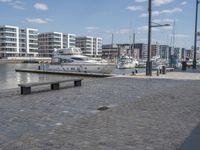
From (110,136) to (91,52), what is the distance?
17345 centimetres

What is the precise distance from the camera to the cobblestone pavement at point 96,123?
17.0ft

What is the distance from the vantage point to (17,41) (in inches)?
5379

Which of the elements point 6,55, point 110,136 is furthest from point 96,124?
point 6,55

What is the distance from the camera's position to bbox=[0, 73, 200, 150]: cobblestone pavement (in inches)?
204

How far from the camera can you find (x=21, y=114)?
768 cm

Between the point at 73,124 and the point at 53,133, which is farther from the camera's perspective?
the point at 73,124

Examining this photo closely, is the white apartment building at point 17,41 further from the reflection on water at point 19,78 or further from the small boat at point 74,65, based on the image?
the reflection on water at point 19,78

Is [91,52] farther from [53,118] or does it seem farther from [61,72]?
[53,118]

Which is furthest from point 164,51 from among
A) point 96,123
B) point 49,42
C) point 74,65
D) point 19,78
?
point 96,123

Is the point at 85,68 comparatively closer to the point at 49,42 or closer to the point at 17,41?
the point at 17,41

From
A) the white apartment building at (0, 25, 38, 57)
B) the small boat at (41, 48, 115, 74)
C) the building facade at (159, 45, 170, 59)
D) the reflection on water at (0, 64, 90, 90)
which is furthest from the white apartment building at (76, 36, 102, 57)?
the reflection on water at (0, 64, 90, 90)

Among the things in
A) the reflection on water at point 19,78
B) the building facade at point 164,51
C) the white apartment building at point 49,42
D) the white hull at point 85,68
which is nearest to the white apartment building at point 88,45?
the white apartment building at point 49,42

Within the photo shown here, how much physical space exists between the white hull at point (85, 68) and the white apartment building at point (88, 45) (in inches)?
5086

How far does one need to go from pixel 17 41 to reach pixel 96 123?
137453mm
